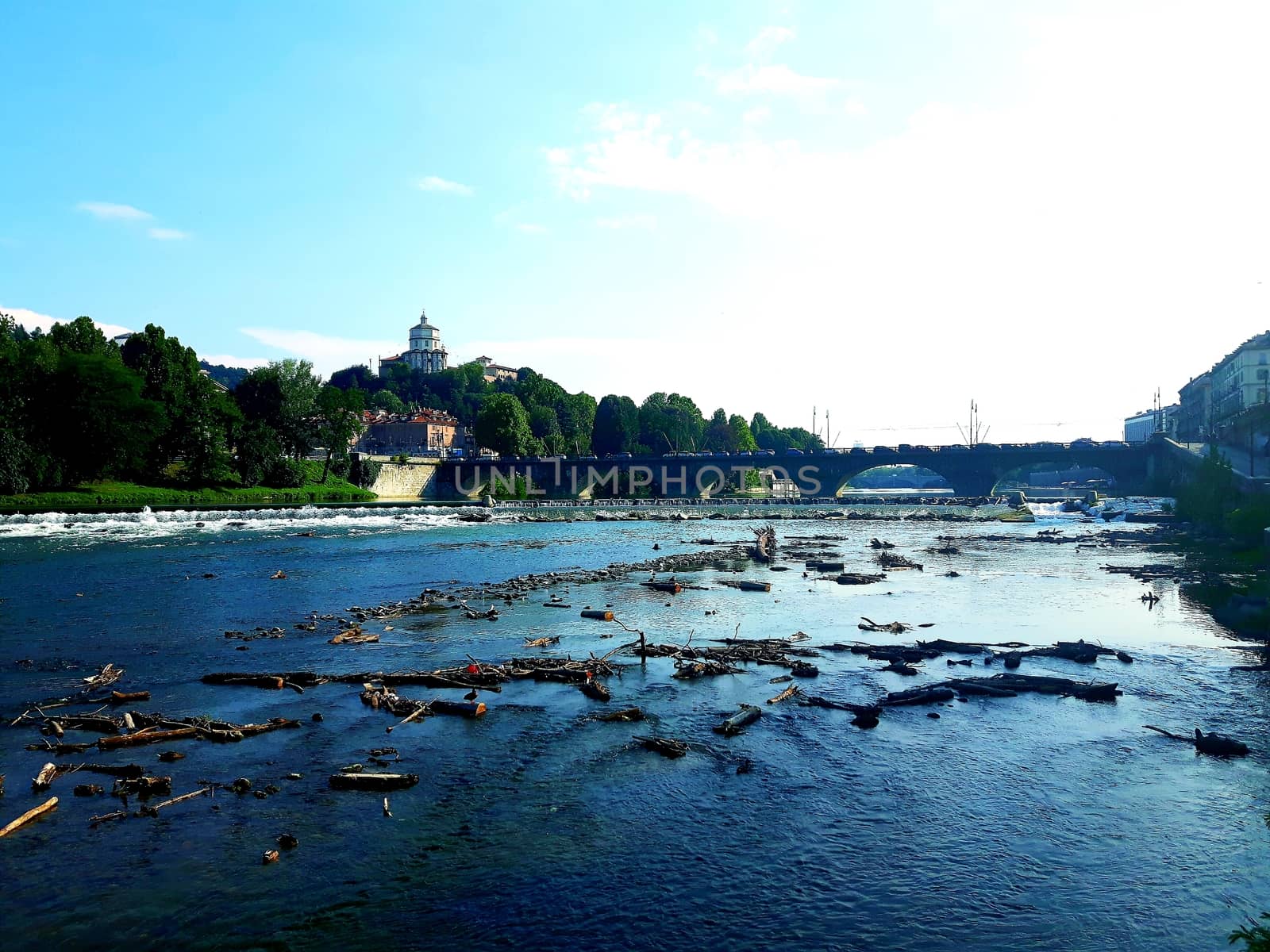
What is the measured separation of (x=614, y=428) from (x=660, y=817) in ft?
546

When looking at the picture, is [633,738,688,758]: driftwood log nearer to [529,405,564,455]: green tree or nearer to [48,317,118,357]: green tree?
[48,317,118,357]: green tree

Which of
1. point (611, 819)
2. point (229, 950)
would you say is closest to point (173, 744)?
point (229, 950)

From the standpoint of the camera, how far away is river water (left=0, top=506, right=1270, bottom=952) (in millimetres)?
12742

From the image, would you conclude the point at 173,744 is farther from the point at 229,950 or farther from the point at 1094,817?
the point at 1094,817

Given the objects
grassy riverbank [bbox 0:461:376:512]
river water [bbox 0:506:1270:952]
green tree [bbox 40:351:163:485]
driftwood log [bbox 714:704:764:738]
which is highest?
green tree [bbox 40:351:163:485]

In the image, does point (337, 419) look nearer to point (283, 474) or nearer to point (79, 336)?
point (283, 474)

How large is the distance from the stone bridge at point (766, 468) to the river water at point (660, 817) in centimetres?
10898

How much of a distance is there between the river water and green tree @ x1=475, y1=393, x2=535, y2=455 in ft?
416

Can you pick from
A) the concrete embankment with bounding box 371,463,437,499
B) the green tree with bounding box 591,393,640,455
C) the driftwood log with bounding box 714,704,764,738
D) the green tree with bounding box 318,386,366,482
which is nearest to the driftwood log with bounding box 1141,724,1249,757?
the driftwood log with bounding box 714,704,764,738

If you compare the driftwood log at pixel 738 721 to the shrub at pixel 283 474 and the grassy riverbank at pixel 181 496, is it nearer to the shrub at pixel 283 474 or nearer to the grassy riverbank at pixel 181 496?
the grassy riverbank at pixel 181 496

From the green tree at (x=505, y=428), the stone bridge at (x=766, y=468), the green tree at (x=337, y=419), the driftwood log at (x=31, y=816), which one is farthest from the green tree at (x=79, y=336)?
the driftwood log at (x=31, y=816)

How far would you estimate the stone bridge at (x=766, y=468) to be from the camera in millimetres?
133250

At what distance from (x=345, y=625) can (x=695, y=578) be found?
72.1 feet

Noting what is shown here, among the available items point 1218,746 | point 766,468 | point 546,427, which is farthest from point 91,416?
point 1218,746
